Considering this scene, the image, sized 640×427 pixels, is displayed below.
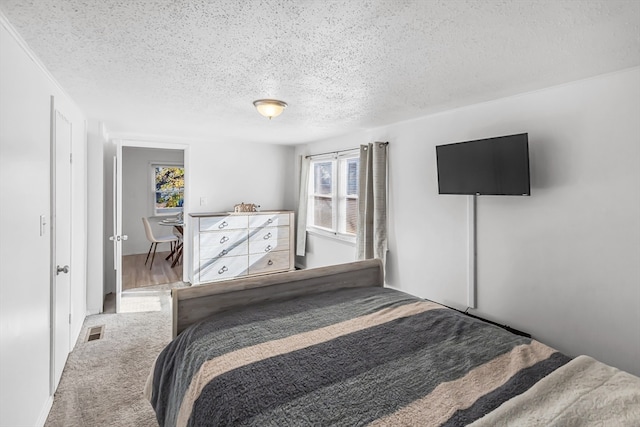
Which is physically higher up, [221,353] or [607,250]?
[607,250]

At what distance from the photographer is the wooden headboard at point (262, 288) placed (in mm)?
1962

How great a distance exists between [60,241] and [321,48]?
2.32 meters

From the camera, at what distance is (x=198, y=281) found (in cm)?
462

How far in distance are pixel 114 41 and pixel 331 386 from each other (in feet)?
6.49

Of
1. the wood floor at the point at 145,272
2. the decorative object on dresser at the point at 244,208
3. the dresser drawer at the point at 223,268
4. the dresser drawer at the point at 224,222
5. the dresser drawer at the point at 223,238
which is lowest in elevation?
the wood floor at the point at 145,272

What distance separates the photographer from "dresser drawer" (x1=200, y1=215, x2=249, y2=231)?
15.2 feet

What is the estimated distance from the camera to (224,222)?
4.77 m

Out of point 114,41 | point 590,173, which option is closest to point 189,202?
point 114,41

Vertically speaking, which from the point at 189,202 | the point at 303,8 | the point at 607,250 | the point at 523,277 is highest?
the point at 303,8

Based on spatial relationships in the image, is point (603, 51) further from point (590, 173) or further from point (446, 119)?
point (446, 119)

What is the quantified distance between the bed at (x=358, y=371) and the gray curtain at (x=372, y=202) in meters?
1.61

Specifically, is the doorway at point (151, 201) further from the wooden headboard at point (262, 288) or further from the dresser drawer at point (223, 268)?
the wooden headboard at point (262, 288)

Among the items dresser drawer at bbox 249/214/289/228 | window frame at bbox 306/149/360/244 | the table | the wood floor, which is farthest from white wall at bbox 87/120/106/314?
window frame at bbox 306/149/360/244

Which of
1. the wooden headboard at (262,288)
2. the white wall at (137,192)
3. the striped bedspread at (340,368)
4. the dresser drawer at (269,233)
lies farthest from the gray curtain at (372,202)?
the white wall at (137,192)
